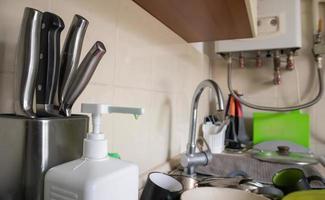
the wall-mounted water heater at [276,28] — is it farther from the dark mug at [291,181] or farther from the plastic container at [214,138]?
the dark mug at [291,181]

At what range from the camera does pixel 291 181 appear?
57 cm

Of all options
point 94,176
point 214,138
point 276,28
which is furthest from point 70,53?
point 276,28

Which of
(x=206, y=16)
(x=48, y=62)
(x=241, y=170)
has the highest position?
(x=206, y=16)

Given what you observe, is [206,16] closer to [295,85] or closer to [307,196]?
[307,196]

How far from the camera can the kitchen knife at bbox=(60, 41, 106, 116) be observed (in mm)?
271

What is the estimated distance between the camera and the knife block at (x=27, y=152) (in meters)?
0.23

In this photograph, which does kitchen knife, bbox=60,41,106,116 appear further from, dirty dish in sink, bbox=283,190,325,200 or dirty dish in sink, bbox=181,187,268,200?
dirty dish in sink, bbox=283,190,325,200

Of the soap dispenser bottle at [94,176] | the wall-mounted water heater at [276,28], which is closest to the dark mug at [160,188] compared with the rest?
the soap dispenser bottle at [94,176]

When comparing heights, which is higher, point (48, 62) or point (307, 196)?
point (48, 62)

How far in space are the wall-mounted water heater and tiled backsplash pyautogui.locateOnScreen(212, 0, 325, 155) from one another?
193 mm

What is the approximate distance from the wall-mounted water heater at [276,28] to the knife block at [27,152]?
3.71 ft

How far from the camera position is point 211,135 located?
42.4 inches

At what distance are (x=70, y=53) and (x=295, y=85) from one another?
1.30m

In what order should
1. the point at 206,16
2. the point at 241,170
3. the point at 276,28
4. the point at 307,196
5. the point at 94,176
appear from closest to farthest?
the point at 94,176, the point at 307,196, the point at 206,16, the point at 241,170, the point at 276,28
